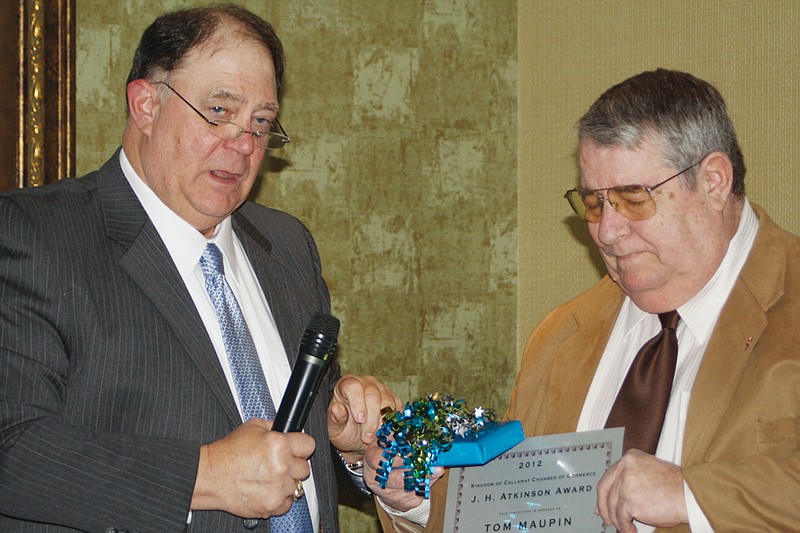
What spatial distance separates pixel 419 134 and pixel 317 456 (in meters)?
2.09

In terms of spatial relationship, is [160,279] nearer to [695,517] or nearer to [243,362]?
[243,362]

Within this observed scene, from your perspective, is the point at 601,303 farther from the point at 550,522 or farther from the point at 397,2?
the point at 397,2

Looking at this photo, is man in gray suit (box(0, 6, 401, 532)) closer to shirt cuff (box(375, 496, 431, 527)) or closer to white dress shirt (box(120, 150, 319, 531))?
white dress shirt (box(120, 150, 319, 531))

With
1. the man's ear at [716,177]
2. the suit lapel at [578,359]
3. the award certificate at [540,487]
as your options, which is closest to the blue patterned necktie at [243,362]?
the award certificate at [540,487]

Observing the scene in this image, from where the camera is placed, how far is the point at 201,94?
2.45m

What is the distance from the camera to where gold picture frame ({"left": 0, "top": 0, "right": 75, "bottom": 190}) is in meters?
3.41

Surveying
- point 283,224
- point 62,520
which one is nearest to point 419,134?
point 283,224

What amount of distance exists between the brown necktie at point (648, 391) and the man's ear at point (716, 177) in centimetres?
32

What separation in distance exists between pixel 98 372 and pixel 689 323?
4.82 feet

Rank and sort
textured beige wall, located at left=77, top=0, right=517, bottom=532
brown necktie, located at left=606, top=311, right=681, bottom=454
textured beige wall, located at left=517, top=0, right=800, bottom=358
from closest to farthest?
brown necktie, located at left=606, top=311, right=681, bottom=454 < textured beige wall, located at left=517, top=0, right=800, bottom=358 < textured beige wall, located at left=77, top=0, right=517, bottom=532

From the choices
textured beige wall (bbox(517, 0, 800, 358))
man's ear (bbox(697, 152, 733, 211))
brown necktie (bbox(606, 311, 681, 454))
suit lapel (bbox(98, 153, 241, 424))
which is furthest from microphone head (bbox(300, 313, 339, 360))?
textured beige wall (bbox(517, 0, 800, 358))

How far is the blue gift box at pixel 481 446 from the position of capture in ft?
7.53

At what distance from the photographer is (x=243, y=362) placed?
2371 mm

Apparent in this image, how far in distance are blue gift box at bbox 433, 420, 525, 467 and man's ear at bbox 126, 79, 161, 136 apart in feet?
3.77
